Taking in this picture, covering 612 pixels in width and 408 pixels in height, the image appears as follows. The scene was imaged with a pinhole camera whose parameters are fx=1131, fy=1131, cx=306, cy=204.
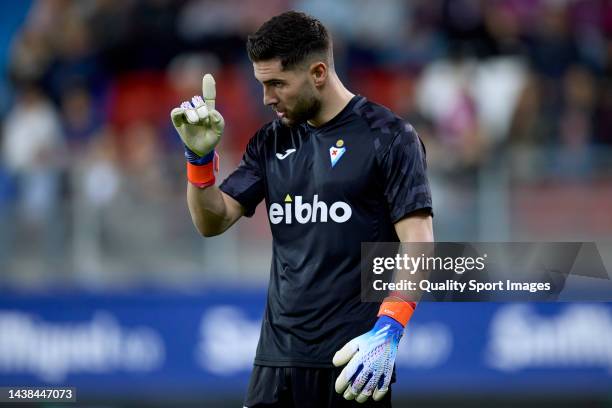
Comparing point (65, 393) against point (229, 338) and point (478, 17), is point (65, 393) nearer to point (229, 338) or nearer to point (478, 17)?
point (229, 338)

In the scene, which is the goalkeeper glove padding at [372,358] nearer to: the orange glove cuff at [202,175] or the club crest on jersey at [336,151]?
the club crest on jersey at [336,151]

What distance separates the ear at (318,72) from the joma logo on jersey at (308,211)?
46 cm

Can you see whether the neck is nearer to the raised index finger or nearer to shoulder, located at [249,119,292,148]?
shoulder, located at [249,119,292,148]

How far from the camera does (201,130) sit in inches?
177

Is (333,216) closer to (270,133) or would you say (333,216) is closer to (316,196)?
(316,196)

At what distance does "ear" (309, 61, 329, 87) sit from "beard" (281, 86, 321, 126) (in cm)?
5

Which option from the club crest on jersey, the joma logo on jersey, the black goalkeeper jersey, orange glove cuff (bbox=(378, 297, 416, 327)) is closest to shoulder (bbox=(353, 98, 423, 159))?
the black goalkeeper jersey

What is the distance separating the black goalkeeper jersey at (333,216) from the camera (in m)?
4.46

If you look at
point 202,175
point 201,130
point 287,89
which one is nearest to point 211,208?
point 202,175

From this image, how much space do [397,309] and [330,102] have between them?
0.91 m

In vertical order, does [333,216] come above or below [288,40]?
below

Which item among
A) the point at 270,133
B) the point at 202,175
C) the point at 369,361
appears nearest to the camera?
the point at 369,361

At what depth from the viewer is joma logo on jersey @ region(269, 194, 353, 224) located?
449cm

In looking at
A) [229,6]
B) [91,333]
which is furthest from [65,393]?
[229,6]
